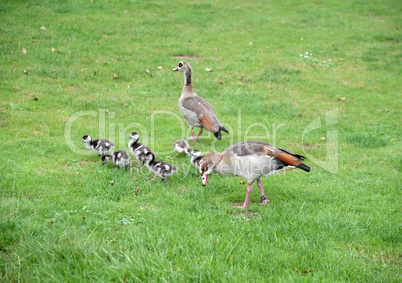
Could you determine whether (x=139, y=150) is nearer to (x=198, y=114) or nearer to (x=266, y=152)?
(x=198, y=114)

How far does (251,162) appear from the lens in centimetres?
609

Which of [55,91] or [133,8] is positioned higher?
[133,8]

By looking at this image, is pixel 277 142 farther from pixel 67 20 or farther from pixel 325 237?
pixel 67 20

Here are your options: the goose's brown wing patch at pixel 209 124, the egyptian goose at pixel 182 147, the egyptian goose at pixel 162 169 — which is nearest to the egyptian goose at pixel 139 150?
the egyptian goose at pixel 162 169

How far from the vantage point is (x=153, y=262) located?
13.0 ft

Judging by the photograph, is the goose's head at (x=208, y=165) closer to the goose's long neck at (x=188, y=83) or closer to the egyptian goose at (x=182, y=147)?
the egyptian goose at (x=182, y=147)

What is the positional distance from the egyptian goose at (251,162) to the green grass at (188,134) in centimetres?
50

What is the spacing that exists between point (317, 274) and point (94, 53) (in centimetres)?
1143

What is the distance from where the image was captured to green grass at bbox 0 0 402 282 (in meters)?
4.38

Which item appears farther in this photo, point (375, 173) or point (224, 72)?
point (224, 72)

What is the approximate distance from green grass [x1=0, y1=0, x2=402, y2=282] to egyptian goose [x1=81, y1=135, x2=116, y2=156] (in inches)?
9.4

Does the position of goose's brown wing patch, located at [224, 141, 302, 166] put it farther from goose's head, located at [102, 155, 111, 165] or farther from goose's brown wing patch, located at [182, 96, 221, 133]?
goose's head, located at [102, 155, 111, 165]

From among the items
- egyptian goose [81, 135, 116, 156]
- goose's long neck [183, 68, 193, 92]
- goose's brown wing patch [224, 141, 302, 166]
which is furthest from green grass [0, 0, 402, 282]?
goose's long neck [183, 68, 193, 92]

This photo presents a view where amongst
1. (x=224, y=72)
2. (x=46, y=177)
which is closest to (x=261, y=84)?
(x=224, y=72)
